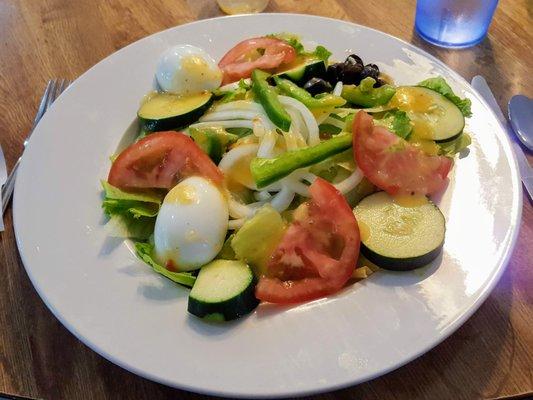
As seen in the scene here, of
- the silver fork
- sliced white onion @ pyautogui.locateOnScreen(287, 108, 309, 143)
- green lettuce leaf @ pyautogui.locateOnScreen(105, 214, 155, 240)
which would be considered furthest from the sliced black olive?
the silver fork

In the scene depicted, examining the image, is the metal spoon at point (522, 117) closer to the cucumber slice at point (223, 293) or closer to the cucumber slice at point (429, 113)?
the cucumber slice at point (429, 113)

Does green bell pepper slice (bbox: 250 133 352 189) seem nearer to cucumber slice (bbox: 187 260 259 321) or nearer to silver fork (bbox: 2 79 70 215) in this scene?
cucumber slice (bbox: 187 260 259 321)

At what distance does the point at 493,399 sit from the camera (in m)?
1.40

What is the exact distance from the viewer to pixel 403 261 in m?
1.48

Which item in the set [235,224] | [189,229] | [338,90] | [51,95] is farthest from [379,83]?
[51,95]

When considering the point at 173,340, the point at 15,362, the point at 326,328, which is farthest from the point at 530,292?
the point at 15,362

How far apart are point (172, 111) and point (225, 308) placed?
875 millimetres

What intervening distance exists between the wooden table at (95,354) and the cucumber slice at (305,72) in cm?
79

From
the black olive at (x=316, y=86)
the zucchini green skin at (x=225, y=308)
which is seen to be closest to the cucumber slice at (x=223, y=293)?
the zucchini green skin at (x=225, y=308)

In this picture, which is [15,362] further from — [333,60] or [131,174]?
[333,60]

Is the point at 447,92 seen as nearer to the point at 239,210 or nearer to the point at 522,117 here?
the point at 522,117

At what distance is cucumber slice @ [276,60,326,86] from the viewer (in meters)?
2.04

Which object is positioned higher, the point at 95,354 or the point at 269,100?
A: the point at 269,100

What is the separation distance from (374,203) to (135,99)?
1.03 m
